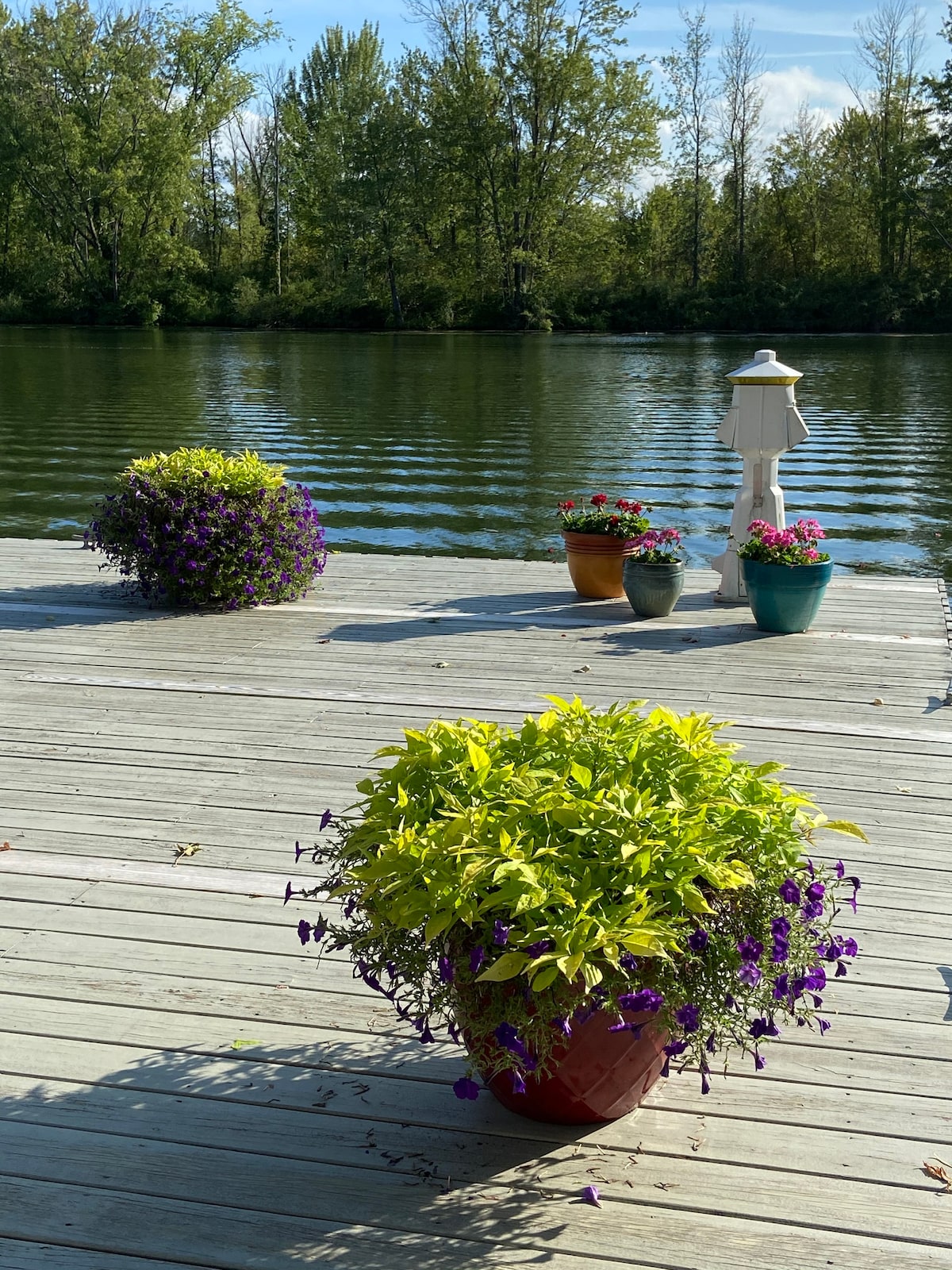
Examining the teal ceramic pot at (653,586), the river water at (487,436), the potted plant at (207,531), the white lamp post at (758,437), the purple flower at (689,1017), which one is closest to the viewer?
the purple flower at (689,1017)

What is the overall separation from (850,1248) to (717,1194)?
0.80ft

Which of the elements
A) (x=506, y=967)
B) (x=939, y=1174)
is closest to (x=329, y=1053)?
(x=506, y=967)

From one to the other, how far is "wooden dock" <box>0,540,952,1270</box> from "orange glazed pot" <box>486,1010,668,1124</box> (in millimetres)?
58

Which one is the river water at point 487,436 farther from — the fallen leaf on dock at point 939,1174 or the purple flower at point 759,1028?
the purple flower at point 759,1028

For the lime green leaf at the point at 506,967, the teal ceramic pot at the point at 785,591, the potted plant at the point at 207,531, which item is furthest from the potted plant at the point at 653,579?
the lime green leaf at the point at 506,967

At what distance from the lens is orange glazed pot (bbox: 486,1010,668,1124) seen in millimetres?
2189

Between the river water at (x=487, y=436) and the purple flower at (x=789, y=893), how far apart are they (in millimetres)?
11041

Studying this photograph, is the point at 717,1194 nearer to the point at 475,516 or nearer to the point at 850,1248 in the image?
the point at 850,1248

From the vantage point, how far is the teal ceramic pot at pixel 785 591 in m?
6.51

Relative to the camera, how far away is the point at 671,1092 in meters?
2.57

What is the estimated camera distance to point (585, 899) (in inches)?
76.8

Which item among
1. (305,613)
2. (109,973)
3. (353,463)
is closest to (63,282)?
(353,463)

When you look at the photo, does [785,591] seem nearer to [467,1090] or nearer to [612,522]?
[612,522]

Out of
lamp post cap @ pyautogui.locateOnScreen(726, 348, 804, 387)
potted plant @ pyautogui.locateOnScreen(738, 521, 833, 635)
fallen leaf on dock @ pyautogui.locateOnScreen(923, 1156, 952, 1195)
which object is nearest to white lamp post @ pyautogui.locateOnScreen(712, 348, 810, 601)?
lamp post cap @ pyautogui.locateOnScreen(726, 348, 804, 387)
